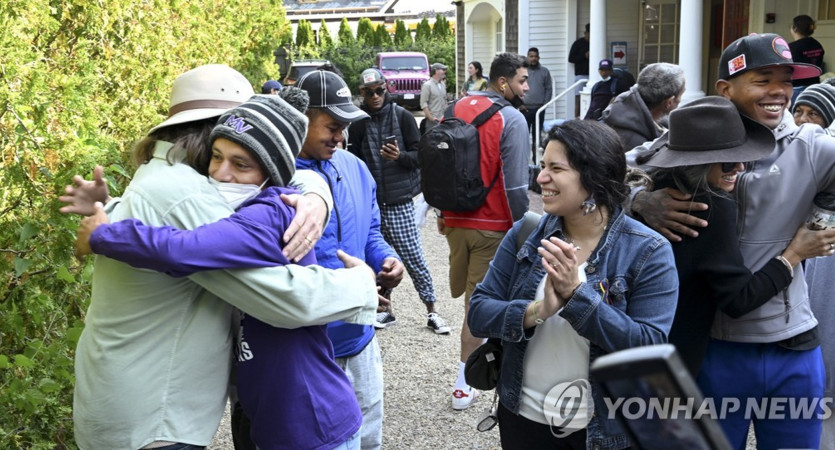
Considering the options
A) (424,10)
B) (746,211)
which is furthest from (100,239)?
(424,10)

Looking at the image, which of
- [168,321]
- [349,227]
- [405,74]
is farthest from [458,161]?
[405,74]

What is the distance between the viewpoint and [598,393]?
9.11 ft

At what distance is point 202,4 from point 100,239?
535cm

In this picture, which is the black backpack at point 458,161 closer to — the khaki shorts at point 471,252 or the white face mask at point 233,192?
the khaki shorts at point 471,252

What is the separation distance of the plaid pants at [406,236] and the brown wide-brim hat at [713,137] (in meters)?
4.13

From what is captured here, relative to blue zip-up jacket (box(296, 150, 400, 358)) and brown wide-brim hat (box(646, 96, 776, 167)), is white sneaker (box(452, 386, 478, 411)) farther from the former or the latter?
brown wide-brim hat (box(646, 96, 776, 167))

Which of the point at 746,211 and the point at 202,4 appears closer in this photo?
the point at 746,211

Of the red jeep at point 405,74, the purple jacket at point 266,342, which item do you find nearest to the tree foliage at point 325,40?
the red jeep at point 405,74

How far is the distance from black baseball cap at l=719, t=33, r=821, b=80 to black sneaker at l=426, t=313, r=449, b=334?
4.35 meters

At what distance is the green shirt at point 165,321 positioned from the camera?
7.87 ft

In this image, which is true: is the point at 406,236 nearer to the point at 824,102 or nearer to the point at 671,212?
the point at 824,102

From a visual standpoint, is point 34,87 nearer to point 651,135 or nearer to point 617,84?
point 651,135

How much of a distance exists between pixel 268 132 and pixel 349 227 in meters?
1.26

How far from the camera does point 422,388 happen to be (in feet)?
20.3
